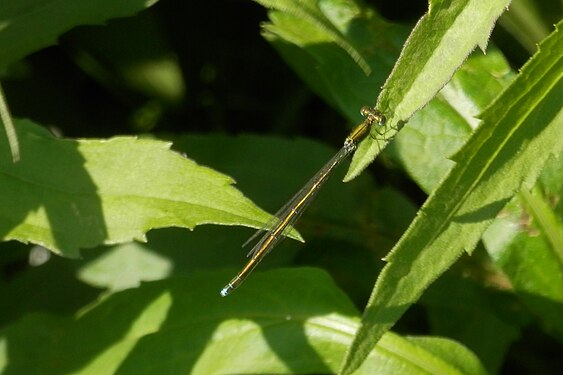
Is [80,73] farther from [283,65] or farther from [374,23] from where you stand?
[374,23]

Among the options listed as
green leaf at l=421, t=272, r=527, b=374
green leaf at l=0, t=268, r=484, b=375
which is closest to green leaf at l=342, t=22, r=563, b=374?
green leaf at l=0, t=268, r=484, b=375

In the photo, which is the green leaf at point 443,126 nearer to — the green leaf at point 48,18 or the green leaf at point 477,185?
the green leaf at point 477,185

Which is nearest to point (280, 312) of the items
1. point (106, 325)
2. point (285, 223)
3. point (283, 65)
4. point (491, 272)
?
point (285, 223)

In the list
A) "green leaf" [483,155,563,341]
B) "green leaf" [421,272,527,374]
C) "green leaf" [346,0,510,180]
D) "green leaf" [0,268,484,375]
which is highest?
"green leaf" [346,0,510,180]

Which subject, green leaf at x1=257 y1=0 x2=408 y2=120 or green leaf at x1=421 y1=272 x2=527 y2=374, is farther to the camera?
green leaf at x1=421 y1=272 x2=527 y2=374

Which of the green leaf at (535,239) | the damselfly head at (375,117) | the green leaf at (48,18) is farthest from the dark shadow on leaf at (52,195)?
the green leaf at (535,239)

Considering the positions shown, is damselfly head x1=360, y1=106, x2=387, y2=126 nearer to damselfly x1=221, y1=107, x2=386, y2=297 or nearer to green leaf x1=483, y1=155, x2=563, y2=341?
damselfly x1=221, y1=107, x2=386, y2=297

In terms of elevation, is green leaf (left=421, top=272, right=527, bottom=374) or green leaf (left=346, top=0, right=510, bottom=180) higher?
green leaf (left=346, top=0, right=510, bottom=180)
